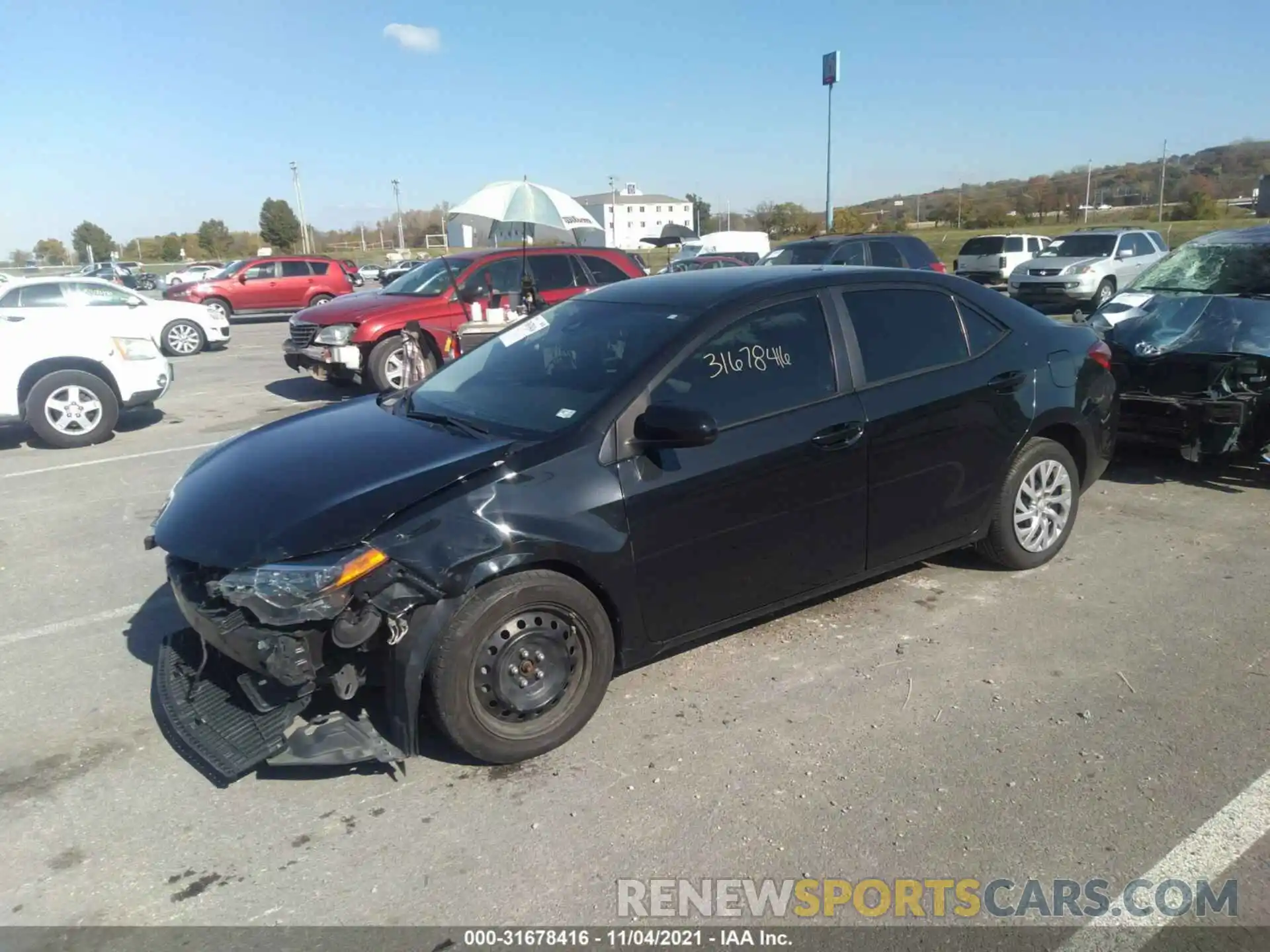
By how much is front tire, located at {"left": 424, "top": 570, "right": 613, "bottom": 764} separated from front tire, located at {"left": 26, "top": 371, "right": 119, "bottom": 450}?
7.57 metres

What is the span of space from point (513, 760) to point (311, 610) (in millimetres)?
939

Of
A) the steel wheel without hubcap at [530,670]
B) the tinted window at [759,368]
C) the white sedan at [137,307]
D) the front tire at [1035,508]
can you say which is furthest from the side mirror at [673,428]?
the white sedan at [137,307]

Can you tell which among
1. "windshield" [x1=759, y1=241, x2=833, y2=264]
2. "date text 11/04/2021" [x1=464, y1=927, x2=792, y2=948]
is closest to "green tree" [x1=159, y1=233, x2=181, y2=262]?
"windshield" [x1=759, y1=241, x2=833, y2=264]

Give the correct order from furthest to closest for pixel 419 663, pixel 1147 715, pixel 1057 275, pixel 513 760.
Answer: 1. pixel 1057 275
2. pixel 1147 715
3. pixel 513 760
4. pixel 419 663

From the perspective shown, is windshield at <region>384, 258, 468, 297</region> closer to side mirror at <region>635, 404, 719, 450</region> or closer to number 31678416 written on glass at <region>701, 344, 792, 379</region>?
number 31678416 written on glass at <region>701, 344, 792, 379</region>

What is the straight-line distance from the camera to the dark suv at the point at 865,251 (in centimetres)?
1461

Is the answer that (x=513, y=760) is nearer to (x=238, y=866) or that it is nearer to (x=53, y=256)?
(x=238, y=866)

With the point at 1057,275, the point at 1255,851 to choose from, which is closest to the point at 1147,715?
the point at 1255,851

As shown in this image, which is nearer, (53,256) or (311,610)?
(311,610)

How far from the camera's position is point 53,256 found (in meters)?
95.2

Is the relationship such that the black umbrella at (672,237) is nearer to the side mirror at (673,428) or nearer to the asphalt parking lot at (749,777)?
the asphalt parking lot at (749,777)

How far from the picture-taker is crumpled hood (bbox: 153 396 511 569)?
316 centimetres

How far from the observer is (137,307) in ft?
50.2

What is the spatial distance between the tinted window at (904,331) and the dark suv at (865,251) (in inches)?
405
